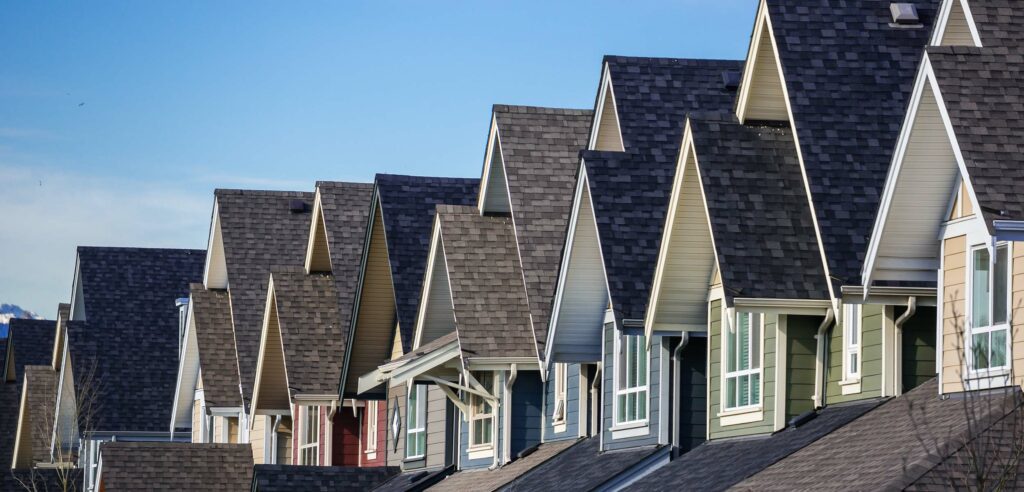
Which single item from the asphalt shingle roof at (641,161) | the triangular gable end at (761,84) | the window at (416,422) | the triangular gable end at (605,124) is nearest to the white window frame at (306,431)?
the window at (416,422)

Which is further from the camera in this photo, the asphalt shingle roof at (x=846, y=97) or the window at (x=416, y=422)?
the window at (x=416, y=422)

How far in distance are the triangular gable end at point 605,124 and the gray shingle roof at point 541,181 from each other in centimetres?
117

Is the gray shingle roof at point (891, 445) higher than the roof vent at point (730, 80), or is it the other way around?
the roof vent at point (730, 80)

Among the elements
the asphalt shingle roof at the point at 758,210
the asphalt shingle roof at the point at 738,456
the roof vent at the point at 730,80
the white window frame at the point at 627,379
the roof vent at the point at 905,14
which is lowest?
the asphalt shingle roof at the point at 738,456

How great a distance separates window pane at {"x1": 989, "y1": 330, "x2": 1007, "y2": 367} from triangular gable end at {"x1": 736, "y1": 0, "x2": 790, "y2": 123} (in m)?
5.06

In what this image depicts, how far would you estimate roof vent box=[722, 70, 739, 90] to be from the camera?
24047mm

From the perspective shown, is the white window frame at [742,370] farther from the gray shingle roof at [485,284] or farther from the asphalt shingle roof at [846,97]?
the gray shingle roof at [485,284]

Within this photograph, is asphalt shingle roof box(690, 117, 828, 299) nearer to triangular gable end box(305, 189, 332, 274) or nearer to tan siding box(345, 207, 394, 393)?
tan siding box(345, 207, 394, 393)

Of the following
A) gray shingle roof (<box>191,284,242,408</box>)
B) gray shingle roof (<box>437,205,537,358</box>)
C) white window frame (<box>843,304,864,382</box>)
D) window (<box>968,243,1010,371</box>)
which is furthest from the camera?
gray shingle roof (<box>191,284,242,408</box>)

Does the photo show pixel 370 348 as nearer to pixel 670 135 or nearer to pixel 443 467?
pixel 443 467

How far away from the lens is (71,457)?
2219 inches

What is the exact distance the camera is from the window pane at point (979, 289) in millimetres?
16016

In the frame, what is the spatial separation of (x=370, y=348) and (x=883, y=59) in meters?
16.1

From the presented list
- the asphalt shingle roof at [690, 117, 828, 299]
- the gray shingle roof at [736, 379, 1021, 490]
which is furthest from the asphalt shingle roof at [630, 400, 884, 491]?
the asphalt shingle roof at [690, 117, 828, 299]
